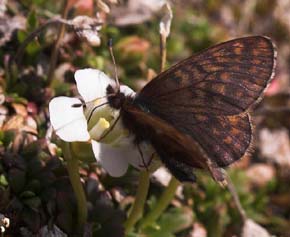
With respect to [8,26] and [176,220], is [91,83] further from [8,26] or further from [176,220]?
[8,26]

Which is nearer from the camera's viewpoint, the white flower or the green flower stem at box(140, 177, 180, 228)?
the white flower

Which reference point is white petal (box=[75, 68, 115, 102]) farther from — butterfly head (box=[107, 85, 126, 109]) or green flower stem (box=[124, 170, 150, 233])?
green flower stem (box=[124, 170, 150, 233])

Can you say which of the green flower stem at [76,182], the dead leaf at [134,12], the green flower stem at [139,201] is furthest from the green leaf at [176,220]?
the dead leaf at [134,12]

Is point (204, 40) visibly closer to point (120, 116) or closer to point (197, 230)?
point (197, 230)

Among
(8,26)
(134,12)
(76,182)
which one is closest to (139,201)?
(76,182)

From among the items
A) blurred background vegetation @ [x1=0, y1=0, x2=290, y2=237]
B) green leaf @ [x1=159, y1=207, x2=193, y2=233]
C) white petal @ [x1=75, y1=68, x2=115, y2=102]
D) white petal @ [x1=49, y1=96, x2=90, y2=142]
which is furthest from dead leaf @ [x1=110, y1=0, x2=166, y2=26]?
white petal @ [x1=49, y1=96, x2=90, y2=142]

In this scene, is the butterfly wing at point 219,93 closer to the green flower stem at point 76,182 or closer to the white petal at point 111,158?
the white petal at point 111,158

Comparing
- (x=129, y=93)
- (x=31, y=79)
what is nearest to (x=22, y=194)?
(x=129, y=93)
